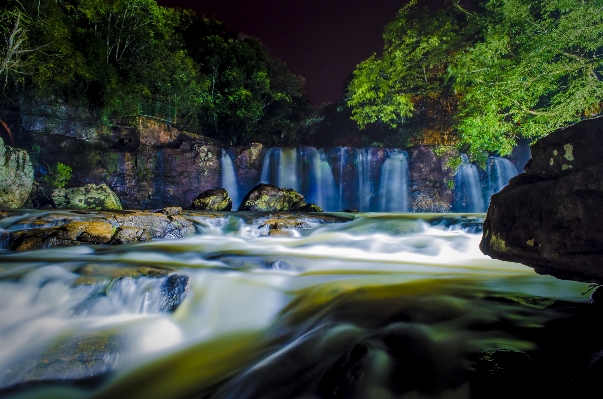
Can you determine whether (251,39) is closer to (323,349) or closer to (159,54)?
(159,54)

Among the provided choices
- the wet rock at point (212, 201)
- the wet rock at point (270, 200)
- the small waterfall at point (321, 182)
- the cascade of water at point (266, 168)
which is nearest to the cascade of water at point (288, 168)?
the cascade of water at point (266, 168)

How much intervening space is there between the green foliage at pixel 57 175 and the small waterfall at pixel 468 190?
66.7ft

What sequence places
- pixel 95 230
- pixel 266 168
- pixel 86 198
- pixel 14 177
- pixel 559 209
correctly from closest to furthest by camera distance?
pixel 559 209 < pixel 95 230 < pixel 14 177 < pixel 86 198 < pixel 266 168

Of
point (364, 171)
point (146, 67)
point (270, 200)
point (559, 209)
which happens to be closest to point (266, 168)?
point (270, 200)

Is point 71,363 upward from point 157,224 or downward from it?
downward

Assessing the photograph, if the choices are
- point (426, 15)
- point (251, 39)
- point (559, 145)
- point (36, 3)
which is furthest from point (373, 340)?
point (251, 39)

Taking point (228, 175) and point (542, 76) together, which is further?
point (228, 175)

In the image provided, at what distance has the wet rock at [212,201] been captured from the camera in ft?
46.3

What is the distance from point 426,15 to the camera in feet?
64.1

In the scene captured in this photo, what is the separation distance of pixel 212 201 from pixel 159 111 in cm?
758

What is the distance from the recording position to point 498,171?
18.4m

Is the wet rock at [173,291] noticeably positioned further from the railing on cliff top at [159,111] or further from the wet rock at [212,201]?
the railing on cliff top at [159,111]

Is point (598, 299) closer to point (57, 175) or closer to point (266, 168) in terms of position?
point (266, 168)

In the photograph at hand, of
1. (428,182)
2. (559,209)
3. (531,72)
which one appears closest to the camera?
(559,209)
